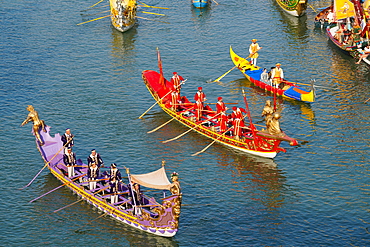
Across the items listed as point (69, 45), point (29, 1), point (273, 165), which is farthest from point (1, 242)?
point (29, 1)

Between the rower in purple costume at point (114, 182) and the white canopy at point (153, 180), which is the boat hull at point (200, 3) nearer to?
the rower in purple costume at point (114, 182)

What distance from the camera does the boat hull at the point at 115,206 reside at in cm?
4009

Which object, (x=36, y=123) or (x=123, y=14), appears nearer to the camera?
(x=36, y=123)

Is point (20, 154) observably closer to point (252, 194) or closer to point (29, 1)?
point (252, 194)

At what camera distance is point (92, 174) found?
45656mm

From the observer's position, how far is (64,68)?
70.9 meters

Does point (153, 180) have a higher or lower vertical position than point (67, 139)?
lower

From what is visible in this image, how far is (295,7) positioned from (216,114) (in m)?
33.3

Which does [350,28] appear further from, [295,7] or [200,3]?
[200,3]

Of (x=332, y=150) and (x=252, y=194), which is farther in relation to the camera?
(x=332, y=150)

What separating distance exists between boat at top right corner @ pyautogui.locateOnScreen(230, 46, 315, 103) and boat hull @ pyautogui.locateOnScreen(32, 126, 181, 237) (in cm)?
1945

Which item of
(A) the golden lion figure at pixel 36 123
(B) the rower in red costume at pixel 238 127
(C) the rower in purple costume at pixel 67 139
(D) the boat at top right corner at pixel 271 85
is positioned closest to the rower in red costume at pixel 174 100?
(B) the rower in red costume at pixel 238 127

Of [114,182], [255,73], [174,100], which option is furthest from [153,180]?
[255,73]

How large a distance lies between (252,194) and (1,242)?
17.9 metres
